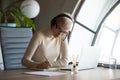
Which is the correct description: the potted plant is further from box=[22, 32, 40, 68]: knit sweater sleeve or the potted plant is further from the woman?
box=[22, 32, 40, 68]: knit sweater sleeve

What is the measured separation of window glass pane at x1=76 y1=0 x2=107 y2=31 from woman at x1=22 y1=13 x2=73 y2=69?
210 centimetres

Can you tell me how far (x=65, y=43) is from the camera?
2852 mm

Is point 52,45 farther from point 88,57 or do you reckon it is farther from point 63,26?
point 88,57

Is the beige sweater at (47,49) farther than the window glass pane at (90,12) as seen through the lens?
No

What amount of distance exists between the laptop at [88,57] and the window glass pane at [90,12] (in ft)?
8.26

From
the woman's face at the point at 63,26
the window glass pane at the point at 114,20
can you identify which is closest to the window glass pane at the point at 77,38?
the window glass pane at the point at 114,20

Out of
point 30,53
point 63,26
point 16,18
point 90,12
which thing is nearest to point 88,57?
point 63,26

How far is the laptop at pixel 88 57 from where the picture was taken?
6.88 ft

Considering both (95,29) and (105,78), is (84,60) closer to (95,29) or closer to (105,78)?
(105,78)

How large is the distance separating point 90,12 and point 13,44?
7.89 feet

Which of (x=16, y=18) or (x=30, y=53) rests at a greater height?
(x=16, y=18)

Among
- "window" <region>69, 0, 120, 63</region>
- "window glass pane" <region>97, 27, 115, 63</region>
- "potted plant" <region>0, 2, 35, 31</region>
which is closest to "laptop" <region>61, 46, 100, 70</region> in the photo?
"window" <region>69, 0, 120, 63</region>

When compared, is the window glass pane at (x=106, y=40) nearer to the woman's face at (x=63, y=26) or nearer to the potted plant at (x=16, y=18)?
the potted plant at (x=16, y=18)

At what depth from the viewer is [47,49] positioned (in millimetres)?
2691
